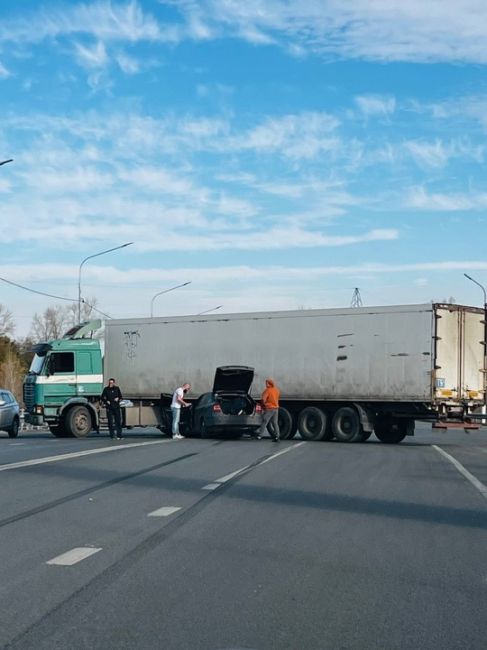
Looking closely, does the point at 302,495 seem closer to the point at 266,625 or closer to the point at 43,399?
the point at 266,625

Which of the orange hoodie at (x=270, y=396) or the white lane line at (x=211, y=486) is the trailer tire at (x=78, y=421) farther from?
the white lane line at (x=211, y=486)

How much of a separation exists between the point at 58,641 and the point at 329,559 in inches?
128

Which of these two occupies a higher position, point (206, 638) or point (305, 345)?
point (305, 345)

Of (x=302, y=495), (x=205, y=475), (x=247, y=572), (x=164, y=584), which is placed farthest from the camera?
(x=205, y=475)

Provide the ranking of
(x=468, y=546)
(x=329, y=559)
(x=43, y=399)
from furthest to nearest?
(x=43, y=399) → (x=468, y=546) → (x=329, y=559)

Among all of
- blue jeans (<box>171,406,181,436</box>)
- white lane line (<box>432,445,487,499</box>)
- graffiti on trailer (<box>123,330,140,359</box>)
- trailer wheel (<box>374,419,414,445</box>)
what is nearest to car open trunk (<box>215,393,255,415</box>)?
blue jeans (<box>171,406,181,436</box>)

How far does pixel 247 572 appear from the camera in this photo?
24.9 ft

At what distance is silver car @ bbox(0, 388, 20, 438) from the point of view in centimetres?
3203

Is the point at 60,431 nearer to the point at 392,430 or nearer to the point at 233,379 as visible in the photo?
the point at 233,379

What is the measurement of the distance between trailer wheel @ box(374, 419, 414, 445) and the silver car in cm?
1219

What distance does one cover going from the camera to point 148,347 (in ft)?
104

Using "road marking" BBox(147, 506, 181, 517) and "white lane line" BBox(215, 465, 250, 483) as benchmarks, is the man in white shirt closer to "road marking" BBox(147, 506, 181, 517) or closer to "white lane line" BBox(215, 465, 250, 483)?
Answer: "white lane line" BBox(215, 465, 250, 483)

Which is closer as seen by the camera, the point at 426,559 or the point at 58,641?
the point at 58,641

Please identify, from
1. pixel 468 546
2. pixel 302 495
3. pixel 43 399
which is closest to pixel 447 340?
pixel 43 399
